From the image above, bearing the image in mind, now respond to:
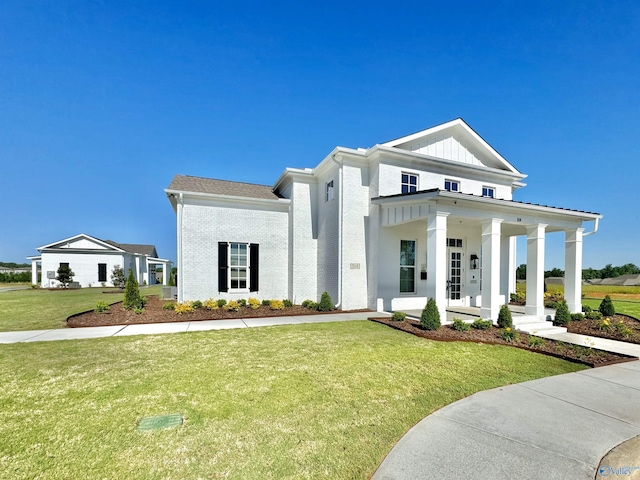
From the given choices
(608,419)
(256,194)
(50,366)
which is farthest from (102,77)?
(608,419)

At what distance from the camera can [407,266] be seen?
471 inches

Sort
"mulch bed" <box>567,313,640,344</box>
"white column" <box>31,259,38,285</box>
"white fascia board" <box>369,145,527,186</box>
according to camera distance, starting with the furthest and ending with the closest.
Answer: "white column" <box>31,259,38,285</box> → "white fascia board" <box>369,145,527,186</box> → "mulch bed" <box>567,313,640,344</box>

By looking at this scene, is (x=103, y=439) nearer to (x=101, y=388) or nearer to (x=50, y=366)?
(x=101, y=388)

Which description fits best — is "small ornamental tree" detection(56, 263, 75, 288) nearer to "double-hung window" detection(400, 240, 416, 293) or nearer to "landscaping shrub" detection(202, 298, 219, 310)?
"landscaping shrub" detection(202, 298, 219, 310)

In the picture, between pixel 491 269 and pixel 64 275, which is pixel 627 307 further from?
pixel 64 275

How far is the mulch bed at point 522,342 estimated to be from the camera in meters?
6.02

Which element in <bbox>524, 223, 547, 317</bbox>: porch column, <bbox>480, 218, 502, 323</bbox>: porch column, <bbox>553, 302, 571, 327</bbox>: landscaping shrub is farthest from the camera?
<bbox>524, 223, 547, 317</bbox>: porch column

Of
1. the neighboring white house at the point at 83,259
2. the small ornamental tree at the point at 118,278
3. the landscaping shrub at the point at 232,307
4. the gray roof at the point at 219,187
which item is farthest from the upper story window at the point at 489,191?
the small ornamental tree at the point at 118,278

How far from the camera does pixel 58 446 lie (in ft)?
9.39

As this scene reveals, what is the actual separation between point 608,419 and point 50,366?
8400mm

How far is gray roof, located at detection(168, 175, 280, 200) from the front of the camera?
12680mm

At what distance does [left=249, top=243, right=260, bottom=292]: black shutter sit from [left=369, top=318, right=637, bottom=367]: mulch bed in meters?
6.26

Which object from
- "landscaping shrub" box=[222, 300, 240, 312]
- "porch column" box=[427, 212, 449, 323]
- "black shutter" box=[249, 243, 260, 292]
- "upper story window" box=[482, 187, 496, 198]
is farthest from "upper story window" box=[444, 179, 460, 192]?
"landscaping shrub" box=[222, 300, 240, 312]

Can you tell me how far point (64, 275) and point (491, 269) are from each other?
1243 inches
